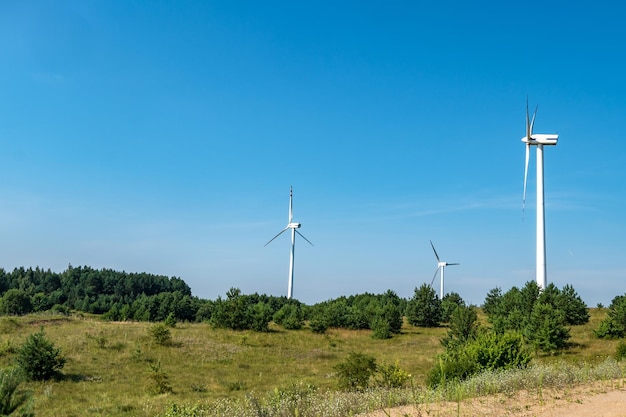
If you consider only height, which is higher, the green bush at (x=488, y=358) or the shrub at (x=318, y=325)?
the green bush at (x=488, y=358)

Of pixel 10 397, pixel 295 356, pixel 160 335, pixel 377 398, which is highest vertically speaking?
pixel 10 397

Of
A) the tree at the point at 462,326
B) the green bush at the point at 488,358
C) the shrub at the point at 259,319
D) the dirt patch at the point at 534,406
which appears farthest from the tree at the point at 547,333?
the dirt patch at the point at 534,406

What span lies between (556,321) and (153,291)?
5029 inches

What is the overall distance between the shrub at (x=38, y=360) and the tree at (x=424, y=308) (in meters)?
54.8

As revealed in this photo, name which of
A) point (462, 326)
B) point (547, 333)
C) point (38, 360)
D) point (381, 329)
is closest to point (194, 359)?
point (38, 360)

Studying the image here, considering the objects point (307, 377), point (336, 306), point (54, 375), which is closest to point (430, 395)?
point (307, 377)

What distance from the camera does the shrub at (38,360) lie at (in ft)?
Result: 111

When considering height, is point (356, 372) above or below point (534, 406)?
below

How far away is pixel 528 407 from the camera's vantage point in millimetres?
13500

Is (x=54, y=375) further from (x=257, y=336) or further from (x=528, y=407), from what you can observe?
(x=528, y=407)

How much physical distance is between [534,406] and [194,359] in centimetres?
3594

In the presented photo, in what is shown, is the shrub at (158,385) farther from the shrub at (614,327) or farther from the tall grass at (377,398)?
the shrub at (614,327)

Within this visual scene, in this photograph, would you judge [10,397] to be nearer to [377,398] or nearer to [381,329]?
[377,398]

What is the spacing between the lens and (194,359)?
147 feet
